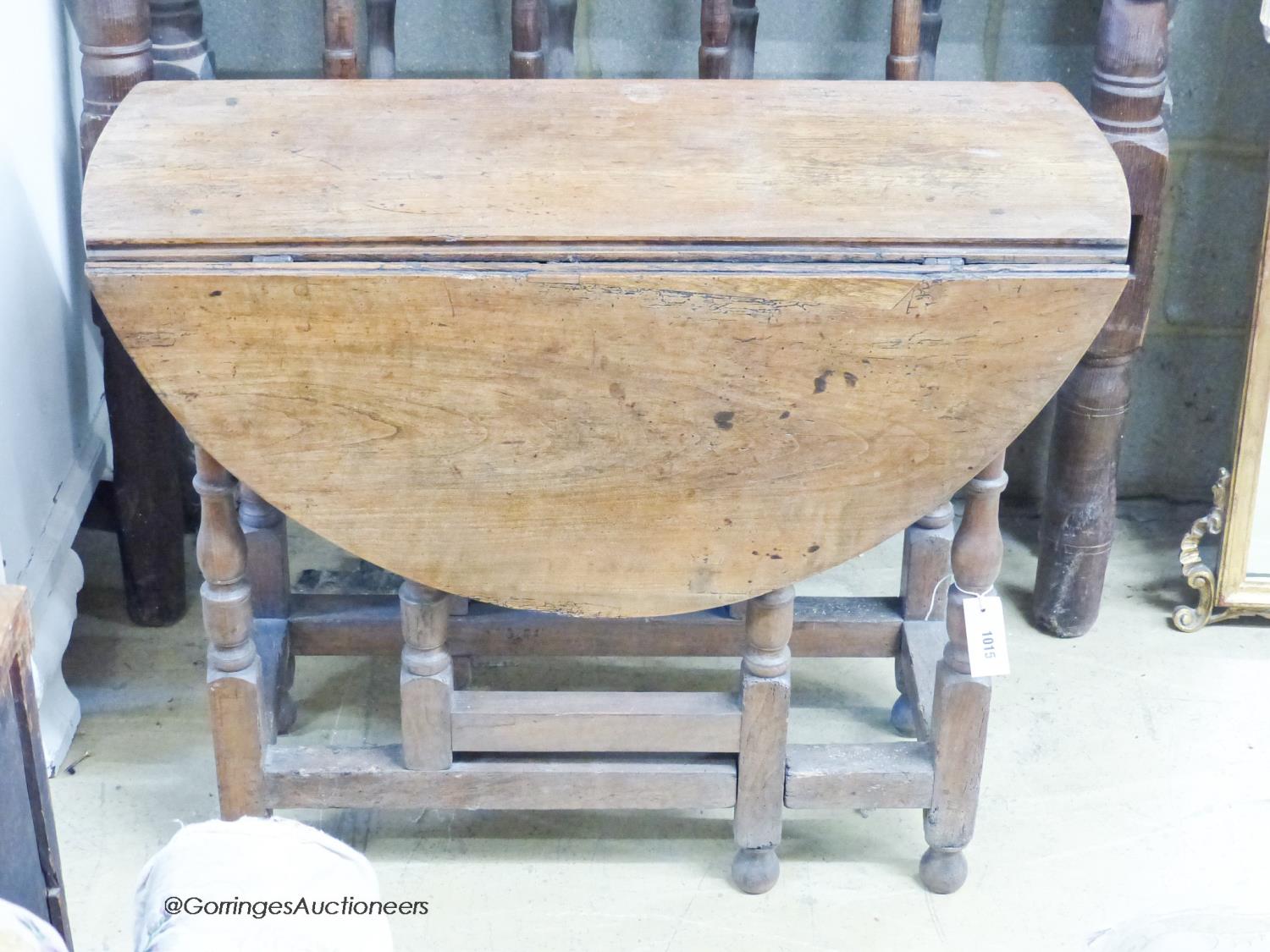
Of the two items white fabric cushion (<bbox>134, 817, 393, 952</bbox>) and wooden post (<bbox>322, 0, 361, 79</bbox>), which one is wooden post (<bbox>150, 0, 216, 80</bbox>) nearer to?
wooden post (<bbox>322, 0, 361, 79</bbox>)

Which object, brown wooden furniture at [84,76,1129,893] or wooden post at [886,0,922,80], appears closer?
brown wooden furniture at [84,76,1129,893]

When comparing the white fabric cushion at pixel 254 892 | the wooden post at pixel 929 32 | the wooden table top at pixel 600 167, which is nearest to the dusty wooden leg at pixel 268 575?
the wooden table top at pixel 600 167

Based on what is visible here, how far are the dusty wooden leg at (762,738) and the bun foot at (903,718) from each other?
1.09 ft

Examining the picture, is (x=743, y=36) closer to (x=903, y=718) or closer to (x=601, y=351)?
(x=601, y=351)

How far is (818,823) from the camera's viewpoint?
1940 millimetres

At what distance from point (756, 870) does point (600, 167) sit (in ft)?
2.79

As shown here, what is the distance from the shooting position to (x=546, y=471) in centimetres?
151

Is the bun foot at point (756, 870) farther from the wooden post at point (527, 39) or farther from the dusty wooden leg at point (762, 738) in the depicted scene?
the wooden post at point (527, 39)

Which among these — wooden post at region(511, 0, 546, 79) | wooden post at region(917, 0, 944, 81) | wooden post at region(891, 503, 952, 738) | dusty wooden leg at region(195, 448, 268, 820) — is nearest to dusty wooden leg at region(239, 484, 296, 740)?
dusty wooden leg at region(195, 448, 268, 820)

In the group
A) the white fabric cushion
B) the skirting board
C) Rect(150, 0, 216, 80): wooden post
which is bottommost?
the skirting board

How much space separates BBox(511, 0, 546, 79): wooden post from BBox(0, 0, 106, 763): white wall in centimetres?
64

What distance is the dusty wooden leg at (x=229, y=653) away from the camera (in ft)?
5.33

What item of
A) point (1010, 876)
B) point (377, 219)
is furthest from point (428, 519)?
point (1010, 876)

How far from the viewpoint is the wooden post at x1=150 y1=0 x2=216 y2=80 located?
2035 mm
